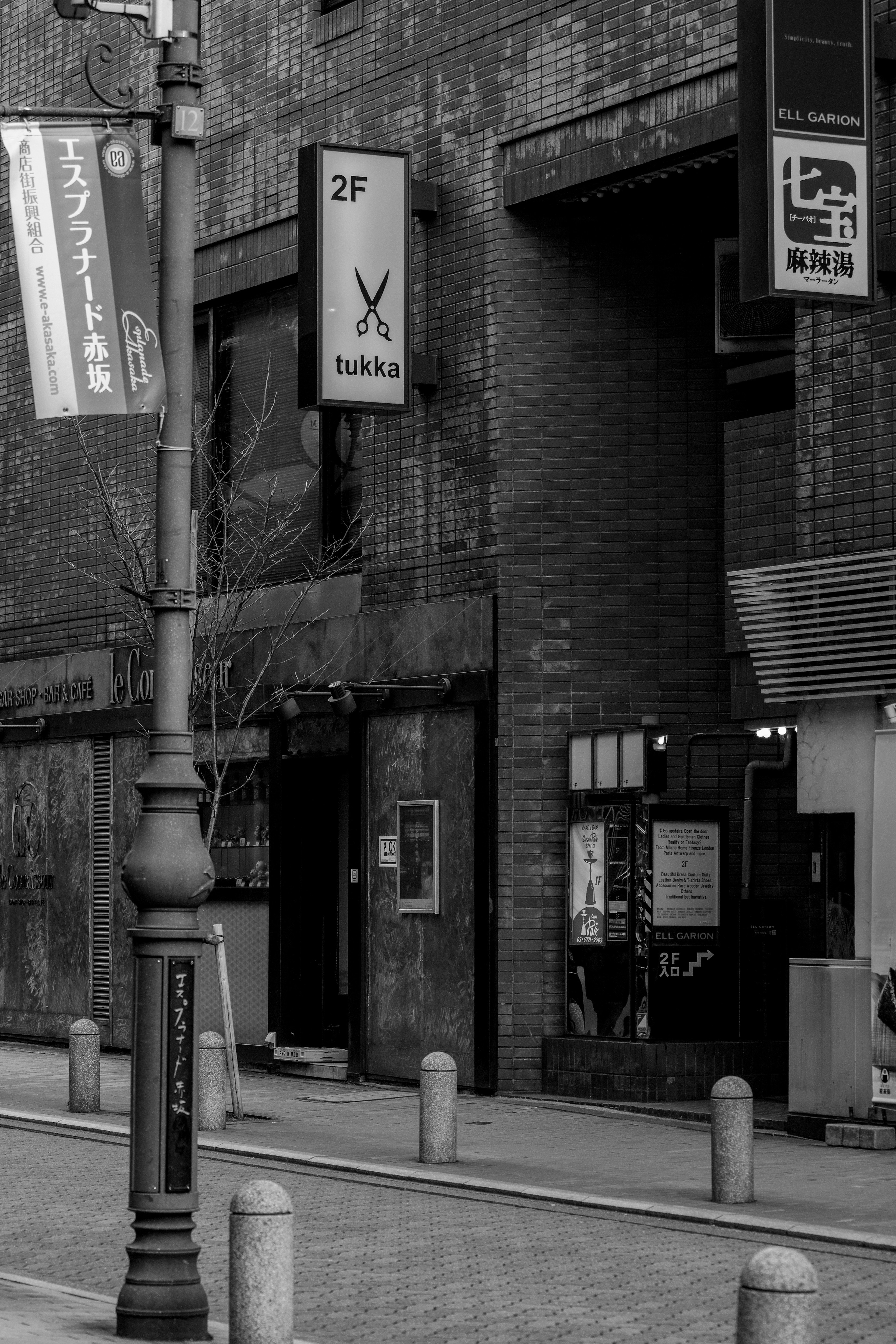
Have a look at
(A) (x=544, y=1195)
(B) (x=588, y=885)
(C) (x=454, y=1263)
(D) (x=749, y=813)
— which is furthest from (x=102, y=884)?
(C) (x=454, y=1263)

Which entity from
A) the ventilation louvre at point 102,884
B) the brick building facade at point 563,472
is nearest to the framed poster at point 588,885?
the brick building facade at point 563,472

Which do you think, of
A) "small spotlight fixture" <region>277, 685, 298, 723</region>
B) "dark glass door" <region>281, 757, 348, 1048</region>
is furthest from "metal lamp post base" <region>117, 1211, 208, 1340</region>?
"dark glass door" <region>281, 757, 348, 1048</region>

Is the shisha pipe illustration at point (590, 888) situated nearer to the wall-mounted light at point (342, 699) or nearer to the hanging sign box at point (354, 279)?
the wall-mounted light at point (342, 699)

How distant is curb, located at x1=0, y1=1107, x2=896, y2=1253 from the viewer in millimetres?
11094

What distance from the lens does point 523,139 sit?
1856 cm

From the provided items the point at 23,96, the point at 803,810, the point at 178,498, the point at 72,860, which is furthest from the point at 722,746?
the point at 23,96

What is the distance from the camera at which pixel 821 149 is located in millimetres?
14062

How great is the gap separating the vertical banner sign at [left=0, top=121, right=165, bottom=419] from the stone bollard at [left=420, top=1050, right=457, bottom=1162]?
6010 millimetres

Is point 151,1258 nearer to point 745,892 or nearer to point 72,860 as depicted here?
point 745,892

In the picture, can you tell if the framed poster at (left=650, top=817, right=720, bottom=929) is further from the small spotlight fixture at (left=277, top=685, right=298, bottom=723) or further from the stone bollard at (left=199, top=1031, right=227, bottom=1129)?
the small spotlight fixture at (left=277, top=685, right=298, bottom=723)

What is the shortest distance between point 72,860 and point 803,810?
10.8 meters

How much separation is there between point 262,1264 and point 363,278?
11.9 metres

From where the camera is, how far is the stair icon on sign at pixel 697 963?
17.4 metres

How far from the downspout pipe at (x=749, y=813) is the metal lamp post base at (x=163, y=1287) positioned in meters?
10.0
